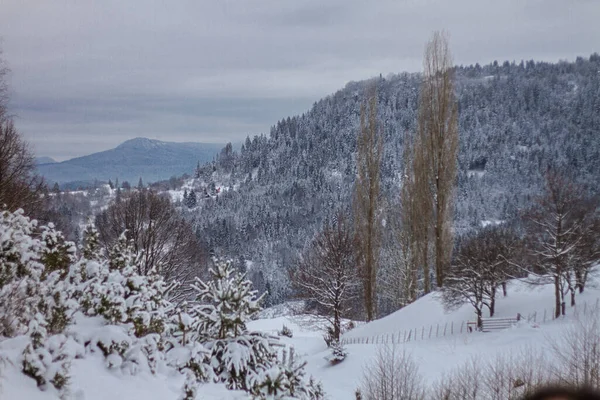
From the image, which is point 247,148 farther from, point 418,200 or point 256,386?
point 256,386

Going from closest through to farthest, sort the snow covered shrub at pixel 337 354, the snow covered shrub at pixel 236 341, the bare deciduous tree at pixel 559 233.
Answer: the snow covered shrub at pixel 236 341 < the snow covered shrub at pixel 337 354 < the bare deciduous tree at pixel 559 233

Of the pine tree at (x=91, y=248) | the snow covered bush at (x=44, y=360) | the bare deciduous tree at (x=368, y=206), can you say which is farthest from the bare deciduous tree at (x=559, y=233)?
the snow covered bush at (x=44, y=360)

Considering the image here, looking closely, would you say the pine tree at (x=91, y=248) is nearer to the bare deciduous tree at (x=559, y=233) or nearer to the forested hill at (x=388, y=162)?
the bare deciduous tree at (x=559, y=233)

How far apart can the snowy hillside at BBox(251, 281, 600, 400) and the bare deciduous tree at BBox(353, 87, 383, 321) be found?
2.36 meters

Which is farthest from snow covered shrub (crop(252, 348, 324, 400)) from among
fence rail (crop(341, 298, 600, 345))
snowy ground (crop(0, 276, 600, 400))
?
fence rail (crop(341, 298, 600, 345))

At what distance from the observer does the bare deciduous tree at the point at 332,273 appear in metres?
21.4

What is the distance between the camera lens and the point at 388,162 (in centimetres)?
14725

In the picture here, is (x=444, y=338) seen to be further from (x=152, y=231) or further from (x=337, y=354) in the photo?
(x=152, y=231)

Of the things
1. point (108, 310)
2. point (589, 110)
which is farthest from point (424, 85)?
point (589, 110)

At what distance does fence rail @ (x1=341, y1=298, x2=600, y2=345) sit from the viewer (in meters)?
16.5

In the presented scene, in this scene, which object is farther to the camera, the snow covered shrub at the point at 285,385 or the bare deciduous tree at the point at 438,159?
the bare deciduous tree at the point at 438,159

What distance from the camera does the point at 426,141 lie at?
879 inches

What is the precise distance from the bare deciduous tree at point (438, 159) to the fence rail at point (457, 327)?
3.09 metres

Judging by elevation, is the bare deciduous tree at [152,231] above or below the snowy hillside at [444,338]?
above
